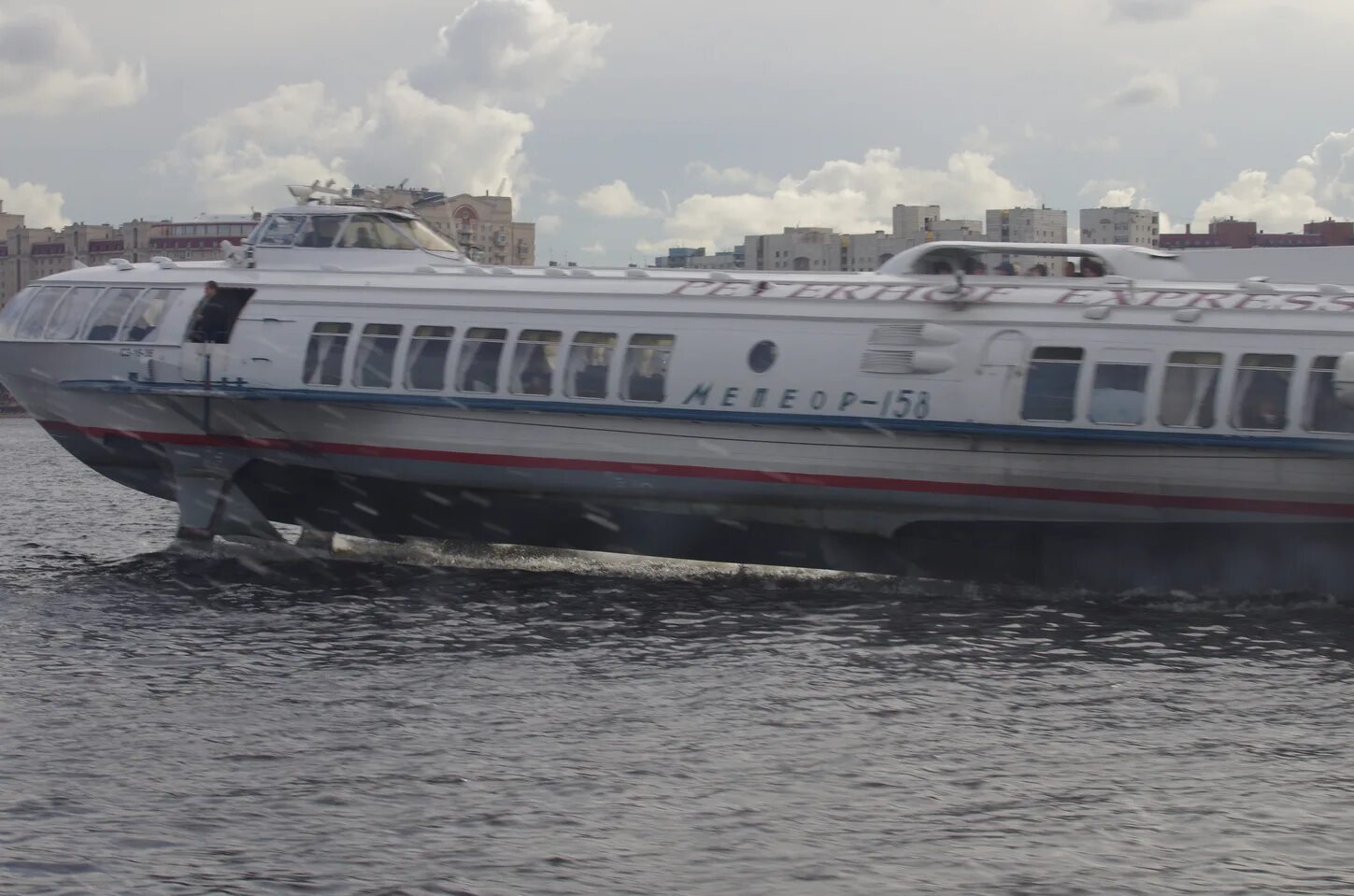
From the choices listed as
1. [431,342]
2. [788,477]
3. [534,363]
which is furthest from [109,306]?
[788,477]

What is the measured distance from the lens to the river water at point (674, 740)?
1280 centimetres

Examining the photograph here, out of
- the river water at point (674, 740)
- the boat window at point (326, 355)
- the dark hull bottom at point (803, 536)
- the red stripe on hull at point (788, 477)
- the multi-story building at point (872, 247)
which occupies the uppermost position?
the multi-story building at point (872, 247)

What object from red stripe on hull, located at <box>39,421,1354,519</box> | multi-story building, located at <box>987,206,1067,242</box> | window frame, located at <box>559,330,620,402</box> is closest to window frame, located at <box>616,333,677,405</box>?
window frame, located at <box>559,330,620,402</box>

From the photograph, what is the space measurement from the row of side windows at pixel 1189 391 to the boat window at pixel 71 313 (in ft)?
51.0

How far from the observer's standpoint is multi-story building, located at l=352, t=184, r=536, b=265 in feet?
115

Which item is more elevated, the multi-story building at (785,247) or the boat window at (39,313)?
the multi-story building at (785,247)

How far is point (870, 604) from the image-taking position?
22.4 metres

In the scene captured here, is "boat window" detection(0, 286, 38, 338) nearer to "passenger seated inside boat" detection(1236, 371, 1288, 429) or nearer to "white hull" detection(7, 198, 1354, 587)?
"white hull" detection(7, 198, 1354, 587)

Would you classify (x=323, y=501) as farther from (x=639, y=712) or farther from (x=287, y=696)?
(x=639, y=712)

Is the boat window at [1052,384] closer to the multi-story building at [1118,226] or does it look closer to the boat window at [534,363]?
the boat window at [534,363]

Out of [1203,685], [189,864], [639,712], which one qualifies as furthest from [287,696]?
[1203,685]

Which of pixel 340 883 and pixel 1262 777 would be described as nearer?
pixel 340 883

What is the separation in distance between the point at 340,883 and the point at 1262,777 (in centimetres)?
793

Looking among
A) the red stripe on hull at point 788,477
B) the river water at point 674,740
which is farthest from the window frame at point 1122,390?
the river water at point 674,740
